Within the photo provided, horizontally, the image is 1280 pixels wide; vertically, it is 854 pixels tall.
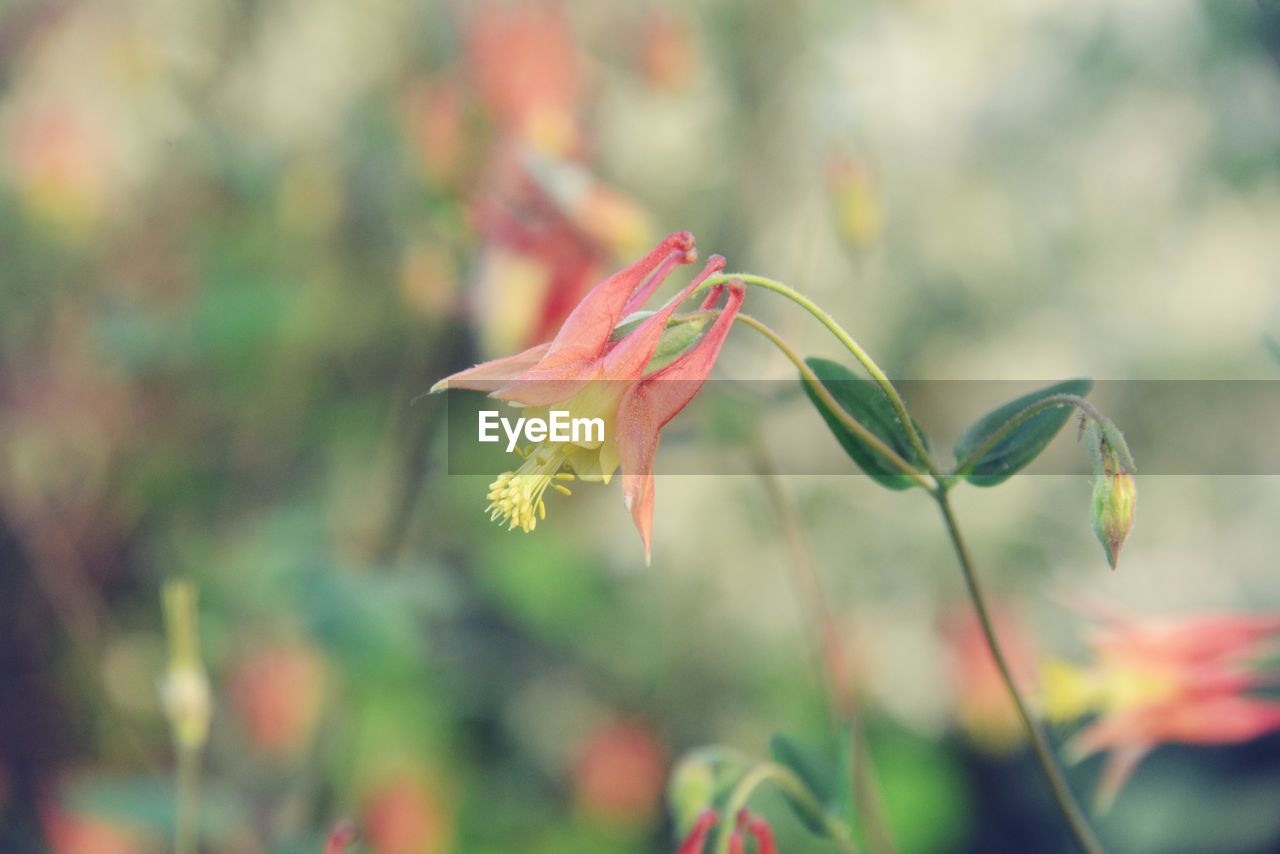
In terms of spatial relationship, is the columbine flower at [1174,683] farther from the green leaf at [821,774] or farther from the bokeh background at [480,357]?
the bokeh background at [480,357]

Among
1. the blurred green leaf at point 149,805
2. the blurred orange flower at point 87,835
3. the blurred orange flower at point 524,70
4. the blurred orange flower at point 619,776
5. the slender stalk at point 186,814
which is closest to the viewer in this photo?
the slender stalk at point 186,814

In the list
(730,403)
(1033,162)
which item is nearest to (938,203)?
(1033,162)

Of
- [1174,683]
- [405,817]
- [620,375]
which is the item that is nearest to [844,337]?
[620,375]

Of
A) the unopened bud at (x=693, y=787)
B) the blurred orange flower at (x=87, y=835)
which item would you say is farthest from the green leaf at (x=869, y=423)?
the blurred orange flower at (x=87, y=835)

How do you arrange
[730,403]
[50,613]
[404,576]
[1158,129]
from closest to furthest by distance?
[730,403] → [404,576] → [50,613] → [1158,129]

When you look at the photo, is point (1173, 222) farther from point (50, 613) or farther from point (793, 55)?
point (50, 613)
